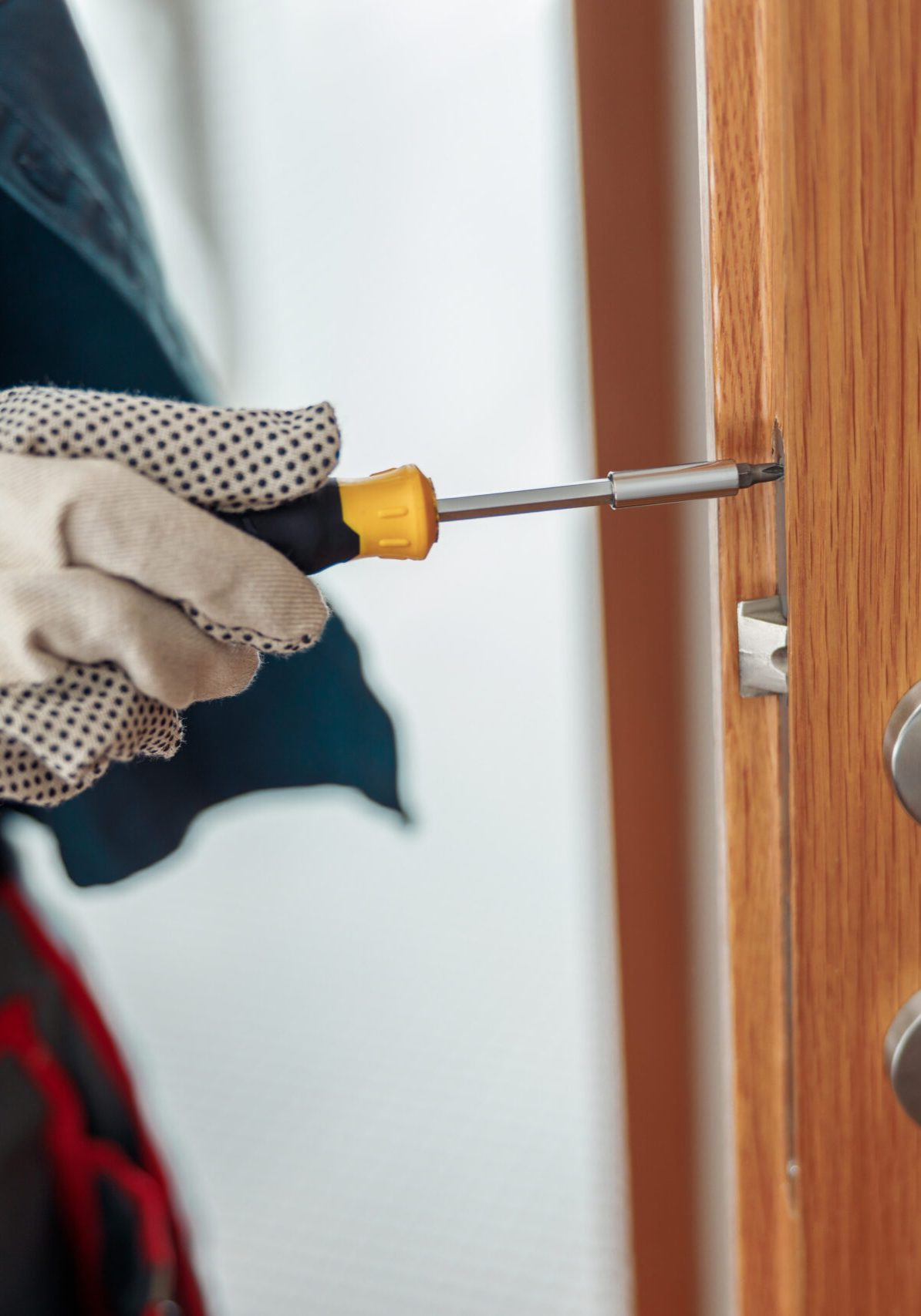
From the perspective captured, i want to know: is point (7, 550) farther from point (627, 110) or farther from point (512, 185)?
point (512, 185)

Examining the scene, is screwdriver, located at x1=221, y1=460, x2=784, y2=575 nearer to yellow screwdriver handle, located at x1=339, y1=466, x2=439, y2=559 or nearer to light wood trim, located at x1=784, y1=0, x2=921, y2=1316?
yellow screwdriver handle, located at x1=339, y1=466, x2=439, y2=559

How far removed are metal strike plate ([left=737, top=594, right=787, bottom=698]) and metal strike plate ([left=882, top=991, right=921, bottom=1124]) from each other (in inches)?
4.9

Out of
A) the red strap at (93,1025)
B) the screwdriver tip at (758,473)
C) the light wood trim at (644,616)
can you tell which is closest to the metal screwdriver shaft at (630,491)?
the screwdriver tip at (758,473)

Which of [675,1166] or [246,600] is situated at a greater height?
[246,600]

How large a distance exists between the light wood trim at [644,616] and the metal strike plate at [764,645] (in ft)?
0.49

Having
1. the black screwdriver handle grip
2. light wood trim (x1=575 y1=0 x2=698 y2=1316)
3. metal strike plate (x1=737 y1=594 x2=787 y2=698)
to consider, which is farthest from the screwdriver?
light wood trim (x1=575 y1=0 x2=698 y2=1316)

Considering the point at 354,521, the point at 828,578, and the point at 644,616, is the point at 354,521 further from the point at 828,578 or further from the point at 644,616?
the point at 644,616

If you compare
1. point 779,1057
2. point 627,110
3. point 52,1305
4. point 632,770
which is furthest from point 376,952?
point 627,110

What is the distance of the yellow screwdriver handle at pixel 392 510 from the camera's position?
10.5 inches

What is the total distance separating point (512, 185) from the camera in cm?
63

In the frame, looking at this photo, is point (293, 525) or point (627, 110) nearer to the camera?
point (293, 525)

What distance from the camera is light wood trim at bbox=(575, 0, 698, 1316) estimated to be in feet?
1.37

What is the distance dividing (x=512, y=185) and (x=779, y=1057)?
0.52 m

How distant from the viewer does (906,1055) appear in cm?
35
